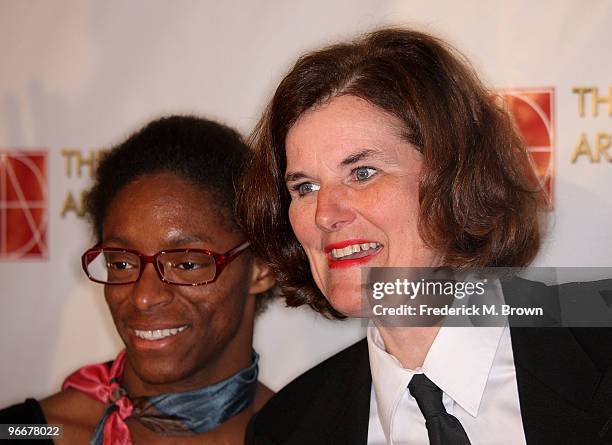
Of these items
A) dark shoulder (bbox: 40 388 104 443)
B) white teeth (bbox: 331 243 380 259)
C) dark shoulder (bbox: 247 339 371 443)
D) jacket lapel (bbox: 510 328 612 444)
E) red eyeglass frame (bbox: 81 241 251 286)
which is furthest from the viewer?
dark shoulder (bbox: 40 388 104 443)

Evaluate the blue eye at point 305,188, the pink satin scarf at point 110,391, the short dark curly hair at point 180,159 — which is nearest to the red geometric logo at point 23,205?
the short dark curly hair at point 180,159

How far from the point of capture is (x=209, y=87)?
6.29 ft

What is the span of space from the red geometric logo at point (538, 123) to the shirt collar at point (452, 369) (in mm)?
497

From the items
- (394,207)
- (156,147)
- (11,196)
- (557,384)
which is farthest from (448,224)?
(11,196)

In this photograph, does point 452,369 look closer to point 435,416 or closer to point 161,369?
point 435,416

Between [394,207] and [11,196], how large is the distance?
1.15 metres

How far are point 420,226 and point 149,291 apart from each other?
60 cm

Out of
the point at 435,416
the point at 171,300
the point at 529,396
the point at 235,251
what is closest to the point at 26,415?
the point at 171,300

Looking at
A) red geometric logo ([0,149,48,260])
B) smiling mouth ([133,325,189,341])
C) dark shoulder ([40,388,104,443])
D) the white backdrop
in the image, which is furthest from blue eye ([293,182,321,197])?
red geometric logo ([0,149,48,260])

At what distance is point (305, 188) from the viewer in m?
1.40

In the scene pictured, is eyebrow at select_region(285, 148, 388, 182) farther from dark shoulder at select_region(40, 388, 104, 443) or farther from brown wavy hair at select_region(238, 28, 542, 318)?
dark shoulder at select_region(40, 388, 104, 443)

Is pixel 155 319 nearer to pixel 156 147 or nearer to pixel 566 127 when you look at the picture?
pixel 156 147

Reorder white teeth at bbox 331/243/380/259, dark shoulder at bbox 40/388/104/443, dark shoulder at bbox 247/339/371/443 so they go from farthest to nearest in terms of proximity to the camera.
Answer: dark shoulder at bbox 40/388/104/443, dark shoulder at bbox 247/339/371/443, white teeth at bbox 331/243/380/259

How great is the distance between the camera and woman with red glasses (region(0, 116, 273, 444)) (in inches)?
63.1
